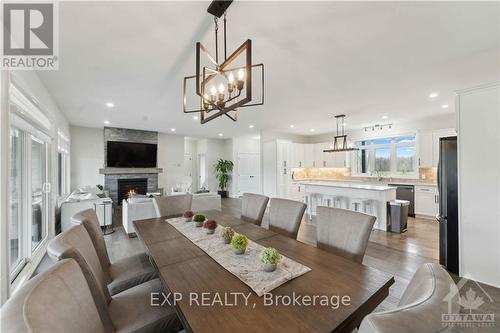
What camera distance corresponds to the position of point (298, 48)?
2.35m

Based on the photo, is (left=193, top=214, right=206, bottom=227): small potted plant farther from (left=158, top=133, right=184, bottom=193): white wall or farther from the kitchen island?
(left=158, top=133, right=184, bottom=193): white wall

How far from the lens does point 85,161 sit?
23.5 feet

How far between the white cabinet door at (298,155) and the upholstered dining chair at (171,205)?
5.61 m

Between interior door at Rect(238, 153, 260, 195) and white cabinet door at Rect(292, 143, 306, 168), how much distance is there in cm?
253

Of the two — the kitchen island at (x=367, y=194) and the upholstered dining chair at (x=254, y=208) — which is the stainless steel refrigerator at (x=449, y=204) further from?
the upholstered dining chair at (x=254, y=208)

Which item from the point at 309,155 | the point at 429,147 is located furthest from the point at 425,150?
the point at 309,155

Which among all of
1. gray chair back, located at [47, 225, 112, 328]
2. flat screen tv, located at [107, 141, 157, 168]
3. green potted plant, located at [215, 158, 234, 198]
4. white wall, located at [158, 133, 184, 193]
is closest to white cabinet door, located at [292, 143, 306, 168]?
green potted plant, located at [215, 158, 234, 198]

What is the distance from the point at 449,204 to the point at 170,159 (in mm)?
8428

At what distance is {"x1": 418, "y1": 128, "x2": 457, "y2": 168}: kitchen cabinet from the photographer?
220 inches

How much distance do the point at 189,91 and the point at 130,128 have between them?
15.9ft

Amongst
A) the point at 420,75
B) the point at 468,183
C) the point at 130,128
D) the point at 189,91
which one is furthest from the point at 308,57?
the point at 130,128

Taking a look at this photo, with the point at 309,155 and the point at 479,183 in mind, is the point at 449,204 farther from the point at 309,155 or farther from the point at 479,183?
the point at 309,155

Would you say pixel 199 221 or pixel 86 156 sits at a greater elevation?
pixel 86 156

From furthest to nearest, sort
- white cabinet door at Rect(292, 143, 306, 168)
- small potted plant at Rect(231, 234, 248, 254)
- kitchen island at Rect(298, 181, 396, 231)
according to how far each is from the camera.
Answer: white cabinet door at Rect(292, 143, 306, 168), kitchen island at Rect(298, 181, 396, 231), small potted plant at Rect(231, 234, 248, 254)
